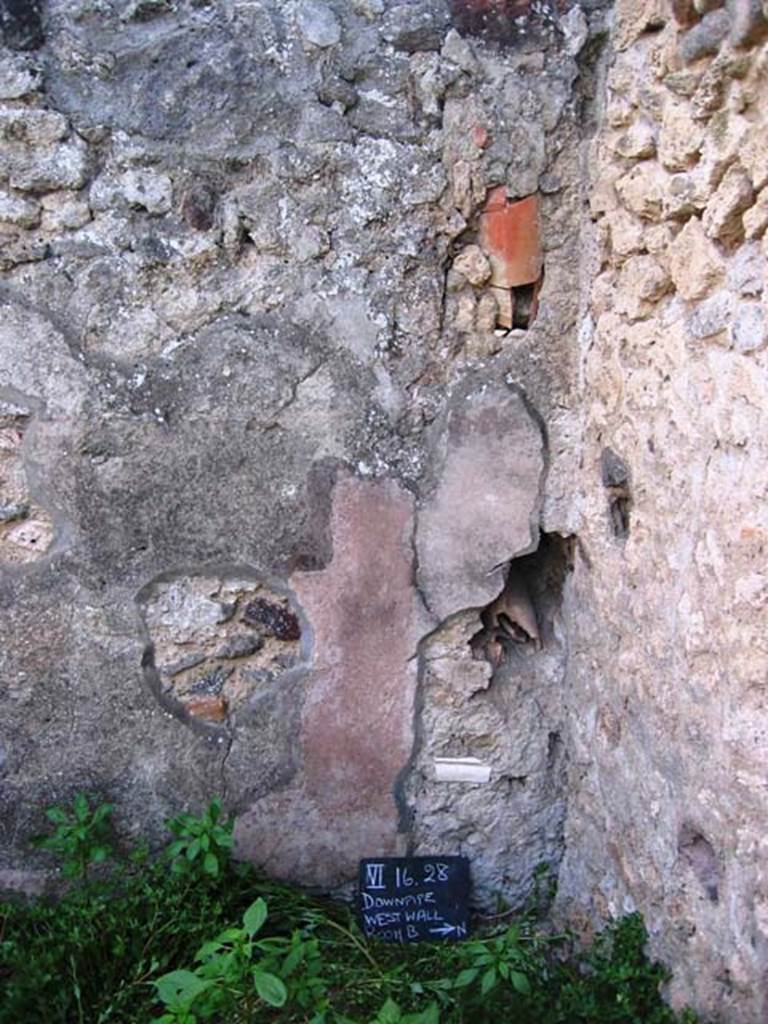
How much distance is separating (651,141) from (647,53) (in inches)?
6.3

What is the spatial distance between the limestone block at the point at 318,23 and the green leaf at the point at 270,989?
1.68 metres

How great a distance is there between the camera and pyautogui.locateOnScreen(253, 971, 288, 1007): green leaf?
1.62 m

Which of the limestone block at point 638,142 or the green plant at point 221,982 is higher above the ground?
the limestone block at point 638,142

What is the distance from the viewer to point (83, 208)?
2.13 metres

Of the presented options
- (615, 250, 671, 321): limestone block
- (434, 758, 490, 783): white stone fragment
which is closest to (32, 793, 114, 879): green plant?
(434, 758, 490, 783): white stone fragment

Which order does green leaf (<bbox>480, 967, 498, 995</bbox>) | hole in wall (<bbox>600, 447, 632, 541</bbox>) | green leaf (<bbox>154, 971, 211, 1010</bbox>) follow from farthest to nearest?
hole in wall (<bbox>600, 447, 632, 541</bbox>), green leaf (<bbox>480, 967, 498, 995</bbox>), green leaf (<bbox>154, 971, 211, 1010</bbox>)

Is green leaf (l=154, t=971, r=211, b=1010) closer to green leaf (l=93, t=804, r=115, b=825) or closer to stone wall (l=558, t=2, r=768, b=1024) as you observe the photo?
green leaf (l=93, t=804, r=115, b=825)

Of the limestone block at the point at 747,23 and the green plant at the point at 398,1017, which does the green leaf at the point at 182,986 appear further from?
the limestone block at the point at 747,23

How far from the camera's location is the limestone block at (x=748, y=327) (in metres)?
1.51

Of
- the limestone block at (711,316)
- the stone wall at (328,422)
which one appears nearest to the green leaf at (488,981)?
the stone wall at (328,422)

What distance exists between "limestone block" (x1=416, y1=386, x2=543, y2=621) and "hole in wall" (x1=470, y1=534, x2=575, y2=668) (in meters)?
0.08

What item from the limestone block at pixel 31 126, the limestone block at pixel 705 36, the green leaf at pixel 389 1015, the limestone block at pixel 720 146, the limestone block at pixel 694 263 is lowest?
the green leaf at pixel 389 1015

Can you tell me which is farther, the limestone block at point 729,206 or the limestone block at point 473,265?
the limestone block at point 473,265

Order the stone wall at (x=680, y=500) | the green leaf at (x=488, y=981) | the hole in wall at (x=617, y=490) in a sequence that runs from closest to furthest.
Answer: the stone wall at (x=680, y=500) → the green leaf at (x=488, y=981) → the hole in wall at (x=617, y=490)
